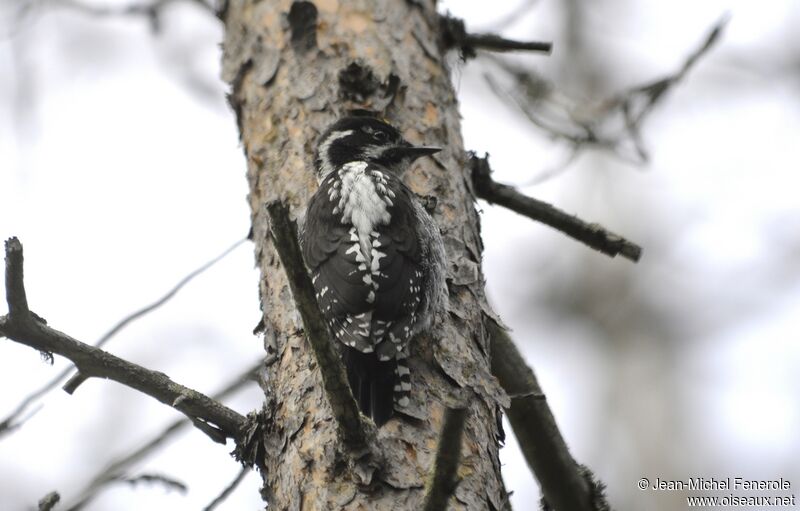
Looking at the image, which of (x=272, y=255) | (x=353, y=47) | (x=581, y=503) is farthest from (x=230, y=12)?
(x=581, y=503)

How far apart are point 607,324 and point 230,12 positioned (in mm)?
5255

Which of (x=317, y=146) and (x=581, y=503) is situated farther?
(x=317, y=146)

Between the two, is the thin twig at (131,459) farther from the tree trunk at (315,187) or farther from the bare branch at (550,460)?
the bare branch at (550,460)

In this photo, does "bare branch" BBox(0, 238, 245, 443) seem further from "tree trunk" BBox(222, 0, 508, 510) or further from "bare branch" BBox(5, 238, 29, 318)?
"tree trunk" BBox(222, 0, 508, 510)

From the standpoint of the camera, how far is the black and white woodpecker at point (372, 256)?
3338 mm

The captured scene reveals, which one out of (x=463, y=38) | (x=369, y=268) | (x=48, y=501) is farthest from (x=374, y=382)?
(x=463, y=38)

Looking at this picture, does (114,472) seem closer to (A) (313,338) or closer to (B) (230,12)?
(A) (313,338)

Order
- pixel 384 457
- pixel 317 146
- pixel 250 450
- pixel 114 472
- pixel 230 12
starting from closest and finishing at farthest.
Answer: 1. pixel 384 457
2. pixel 250 450
3. pixel 114 472
4. pixel 317 146
5. pixel 230 12

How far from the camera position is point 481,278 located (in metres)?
3.74

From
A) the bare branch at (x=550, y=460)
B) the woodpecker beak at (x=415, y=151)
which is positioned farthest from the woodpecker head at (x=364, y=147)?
the bare branch at (x=550, y=460)

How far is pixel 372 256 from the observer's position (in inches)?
144

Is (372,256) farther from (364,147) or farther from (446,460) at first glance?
(446,460)

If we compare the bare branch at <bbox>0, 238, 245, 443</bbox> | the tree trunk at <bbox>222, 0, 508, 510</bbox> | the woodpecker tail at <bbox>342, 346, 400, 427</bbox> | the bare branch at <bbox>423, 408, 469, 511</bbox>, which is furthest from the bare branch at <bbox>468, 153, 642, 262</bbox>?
the bare branch at <bbox>423, 408, 469, 511</bbox>

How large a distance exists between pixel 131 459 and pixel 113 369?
932 millimetres
